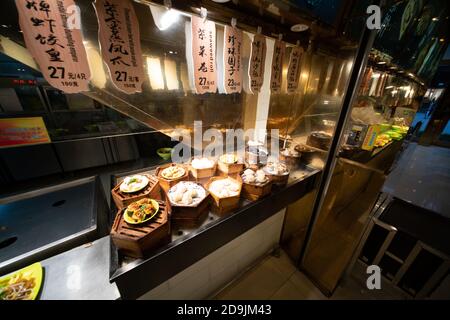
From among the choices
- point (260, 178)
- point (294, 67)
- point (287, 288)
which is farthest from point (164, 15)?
point (287, 288)

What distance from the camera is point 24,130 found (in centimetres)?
160

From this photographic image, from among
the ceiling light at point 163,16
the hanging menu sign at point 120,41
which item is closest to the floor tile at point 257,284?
the hanging menu sign at point 120,41

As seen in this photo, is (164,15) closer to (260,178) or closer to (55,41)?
(55,41)

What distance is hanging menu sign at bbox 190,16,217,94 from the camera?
54.9 inches

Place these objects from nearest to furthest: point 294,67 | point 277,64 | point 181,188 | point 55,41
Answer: point 55,41 → point 181,188 → point 277,64 → point 294,67

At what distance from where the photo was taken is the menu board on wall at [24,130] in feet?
5.23

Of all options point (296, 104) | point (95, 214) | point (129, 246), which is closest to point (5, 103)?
point (95, 214)

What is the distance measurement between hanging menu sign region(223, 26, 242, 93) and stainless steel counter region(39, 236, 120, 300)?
1.75 m

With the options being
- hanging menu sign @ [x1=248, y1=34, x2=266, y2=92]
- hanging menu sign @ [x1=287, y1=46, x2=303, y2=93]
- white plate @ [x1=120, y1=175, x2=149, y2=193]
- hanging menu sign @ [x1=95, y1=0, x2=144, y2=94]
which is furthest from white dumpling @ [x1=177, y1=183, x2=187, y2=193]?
hanging menu sign @ [x1=287, y1=46, x2=303, y2=93]

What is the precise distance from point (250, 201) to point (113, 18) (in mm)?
1744

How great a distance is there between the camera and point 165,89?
5.50 feet

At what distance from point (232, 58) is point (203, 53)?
0.29 m

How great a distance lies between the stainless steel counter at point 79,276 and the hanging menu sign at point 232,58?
1747 mm

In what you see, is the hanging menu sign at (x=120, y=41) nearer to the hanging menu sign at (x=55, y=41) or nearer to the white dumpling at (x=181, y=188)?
the hanging menu sign at (x=55, y=41)
